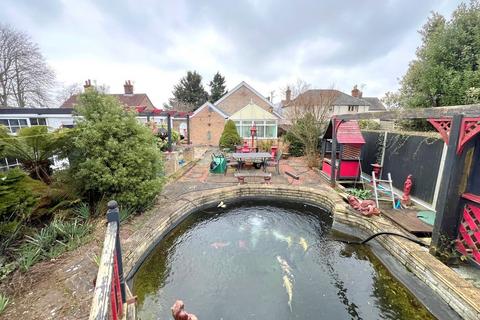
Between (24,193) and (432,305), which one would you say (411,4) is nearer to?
(432,305)

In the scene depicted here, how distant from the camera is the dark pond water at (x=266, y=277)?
10.6 feet

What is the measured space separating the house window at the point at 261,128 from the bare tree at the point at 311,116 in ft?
8.06

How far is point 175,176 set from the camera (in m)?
9.04

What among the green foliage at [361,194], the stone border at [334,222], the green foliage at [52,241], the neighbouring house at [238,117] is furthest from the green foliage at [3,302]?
the neighbouring house at [238,117]

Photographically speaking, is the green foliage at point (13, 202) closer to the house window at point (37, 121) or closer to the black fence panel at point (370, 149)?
the black fence panel at point (370, 149)

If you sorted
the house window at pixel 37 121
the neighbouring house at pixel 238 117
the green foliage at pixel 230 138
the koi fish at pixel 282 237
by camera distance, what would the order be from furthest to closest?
the neighbouring house at pixel 238 117 < the green foliage at pixel 230 138 < the house window at pixel 37 121 < the koi fish at pixel 282 237

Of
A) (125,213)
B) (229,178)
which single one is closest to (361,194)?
(229,178)

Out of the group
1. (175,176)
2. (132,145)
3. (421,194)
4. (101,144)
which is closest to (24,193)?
(101,144)

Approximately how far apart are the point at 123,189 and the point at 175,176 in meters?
3.97

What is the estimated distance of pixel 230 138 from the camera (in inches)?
622

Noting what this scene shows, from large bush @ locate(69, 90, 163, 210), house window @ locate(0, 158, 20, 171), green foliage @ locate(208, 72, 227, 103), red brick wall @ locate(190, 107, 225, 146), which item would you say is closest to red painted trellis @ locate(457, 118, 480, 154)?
large bush @ locate(69, 90, 163, 210)

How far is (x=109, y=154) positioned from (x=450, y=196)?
22.9ft

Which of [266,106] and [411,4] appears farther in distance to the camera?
[266,106]

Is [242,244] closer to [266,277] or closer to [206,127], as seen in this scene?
[266,277]
